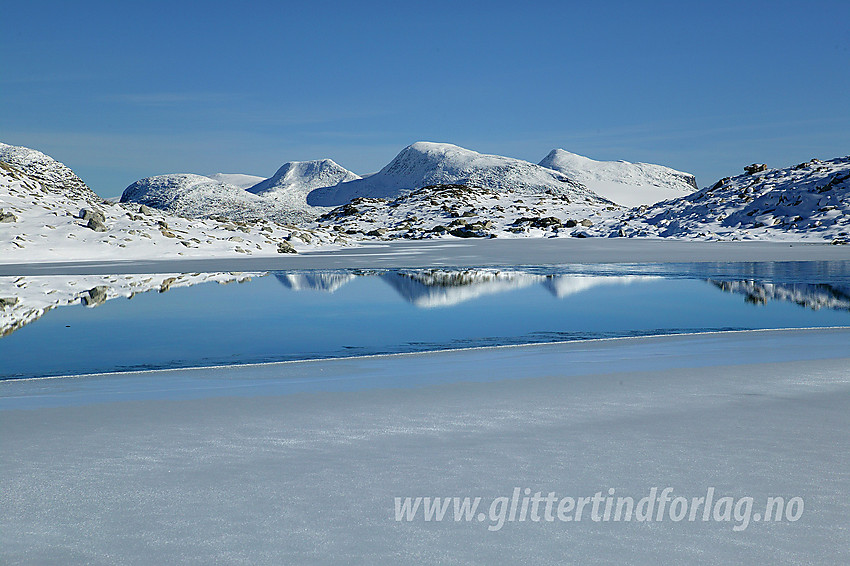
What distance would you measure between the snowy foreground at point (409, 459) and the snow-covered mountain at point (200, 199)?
313ft

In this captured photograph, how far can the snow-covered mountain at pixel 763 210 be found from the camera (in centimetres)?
4434

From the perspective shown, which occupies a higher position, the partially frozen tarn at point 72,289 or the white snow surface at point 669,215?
the white snow surface at point 669,215

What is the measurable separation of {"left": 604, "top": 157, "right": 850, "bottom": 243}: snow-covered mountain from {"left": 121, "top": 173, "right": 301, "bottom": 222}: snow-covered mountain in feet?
183

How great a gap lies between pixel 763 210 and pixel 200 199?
10468cm

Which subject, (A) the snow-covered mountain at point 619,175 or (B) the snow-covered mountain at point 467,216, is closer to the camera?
(B) the snow-covered mountain at point 467,216

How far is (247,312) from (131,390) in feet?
15.5

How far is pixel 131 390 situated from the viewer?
4.48 meters

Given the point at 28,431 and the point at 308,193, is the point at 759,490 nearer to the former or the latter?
the point at 28,431

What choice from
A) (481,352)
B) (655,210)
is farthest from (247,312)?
(655,210)

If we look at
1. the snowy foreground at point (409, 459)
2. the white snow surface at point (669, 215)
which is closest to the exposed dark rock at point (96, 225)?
the snowy foreground at point (409, 459)

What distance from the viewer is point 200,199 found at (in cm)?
13112

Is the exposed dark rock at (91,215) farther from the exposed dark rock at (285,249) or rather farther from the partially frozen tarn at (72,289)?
the partially frozen tarn at (72,289)

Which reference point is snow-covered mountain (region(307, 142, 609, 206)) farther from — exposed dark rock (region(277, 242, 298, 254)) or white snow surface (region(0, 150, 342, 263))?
white snow surface (region(0, 150, 342, 263))

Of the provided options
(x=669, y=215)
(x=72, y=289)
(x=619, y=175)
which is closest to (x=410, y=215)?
(x=669, y=215)
